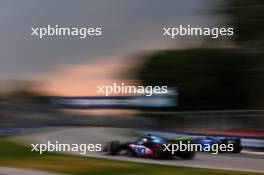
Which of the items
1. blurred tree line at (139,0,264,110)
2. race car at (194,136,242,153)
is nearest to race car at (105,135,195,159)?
race car at (194,136,242,153)

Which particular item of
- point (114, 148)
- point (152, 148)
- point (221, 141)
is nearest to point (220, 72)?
point (221, 141)

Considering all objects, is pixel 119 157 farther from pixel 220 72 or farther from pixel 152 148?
pixel 220 72

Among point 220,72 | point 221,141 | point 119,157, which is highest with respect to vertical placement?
point 220,72

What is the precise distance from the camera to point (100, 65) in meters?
4.05

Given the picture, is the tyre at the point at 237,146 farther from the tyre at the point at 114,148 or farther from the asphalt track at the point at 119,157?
the tyre at the point at 114,148

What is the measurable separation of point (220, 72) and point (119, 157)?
115 centimetres

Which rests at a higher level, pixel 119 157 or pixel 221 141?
pixel 221 141

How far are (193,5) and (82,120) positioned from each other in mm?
1432

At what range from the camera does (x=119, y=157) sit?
13.0ft

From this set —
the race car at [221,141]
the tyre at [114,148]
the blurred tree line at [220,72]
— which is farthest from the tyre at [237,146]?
the tyre at [114,148]

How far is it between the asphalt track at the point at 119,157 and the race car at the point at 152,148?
1.8 inches

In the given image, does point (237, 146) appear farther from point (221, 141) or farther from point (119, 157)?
point (119, 157)

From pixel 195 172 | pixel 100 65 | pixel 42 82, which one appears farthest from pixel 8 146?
pixel 195 172

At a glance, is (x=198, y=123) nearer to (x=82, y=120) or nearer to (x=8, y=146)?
(x=82, y=120)
